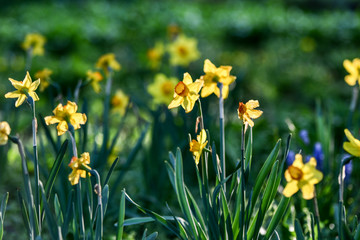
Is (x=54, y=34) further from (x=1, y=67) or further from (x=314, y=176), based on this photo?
(x=314, y=176)

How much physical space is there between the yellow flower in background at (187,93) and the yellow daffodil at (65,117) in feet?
0.91

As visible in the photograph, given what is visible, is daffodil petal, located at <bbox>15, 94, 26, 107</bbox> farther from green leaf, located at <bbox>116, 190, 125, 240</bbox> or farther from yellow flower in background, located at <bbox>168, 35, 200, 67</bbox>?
yellow flower in background, located at <bbox>168, 35, 200, 67</bbox>

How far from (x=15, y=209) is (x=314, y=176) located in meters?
1.60

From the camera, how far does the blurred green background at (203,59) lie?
7.76 ft

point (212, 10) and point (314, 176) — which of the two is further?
point (212, 10)

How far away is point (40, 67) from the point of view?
4.00 metres

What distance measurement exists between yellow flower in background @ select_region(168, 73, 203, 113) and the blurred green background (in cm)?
81

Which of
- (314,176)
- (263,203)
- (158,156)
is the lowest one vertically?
(158,156)

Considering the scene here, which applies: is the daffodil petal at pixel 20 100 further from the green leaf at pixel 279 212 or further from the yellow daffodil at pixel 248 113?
the green leaf at pixel 279 212

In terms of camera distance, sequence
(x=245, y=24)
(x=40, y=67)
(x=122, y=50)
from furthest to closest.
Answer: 1. (x=245, y=24)
2. (x=122, y=50)
3. (x=40, y=67)

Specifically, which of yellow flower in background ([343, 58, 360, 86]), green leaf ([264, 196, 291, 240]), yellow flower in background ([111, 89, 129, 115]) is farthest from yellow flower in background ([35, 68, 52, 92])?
yellow flower in background ([343, 58, 360, 86])

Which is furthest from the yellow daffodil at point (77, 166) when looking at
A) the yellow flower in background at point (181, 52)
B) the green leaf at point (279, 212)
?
the yellow flower in background at point (181, 52)

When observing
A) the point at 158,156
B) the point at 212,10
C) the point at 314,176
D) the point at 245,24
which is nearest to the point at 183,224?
the point at 314,176

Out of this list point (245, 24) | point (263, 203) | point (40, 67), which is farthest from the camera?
point (245, 24)
